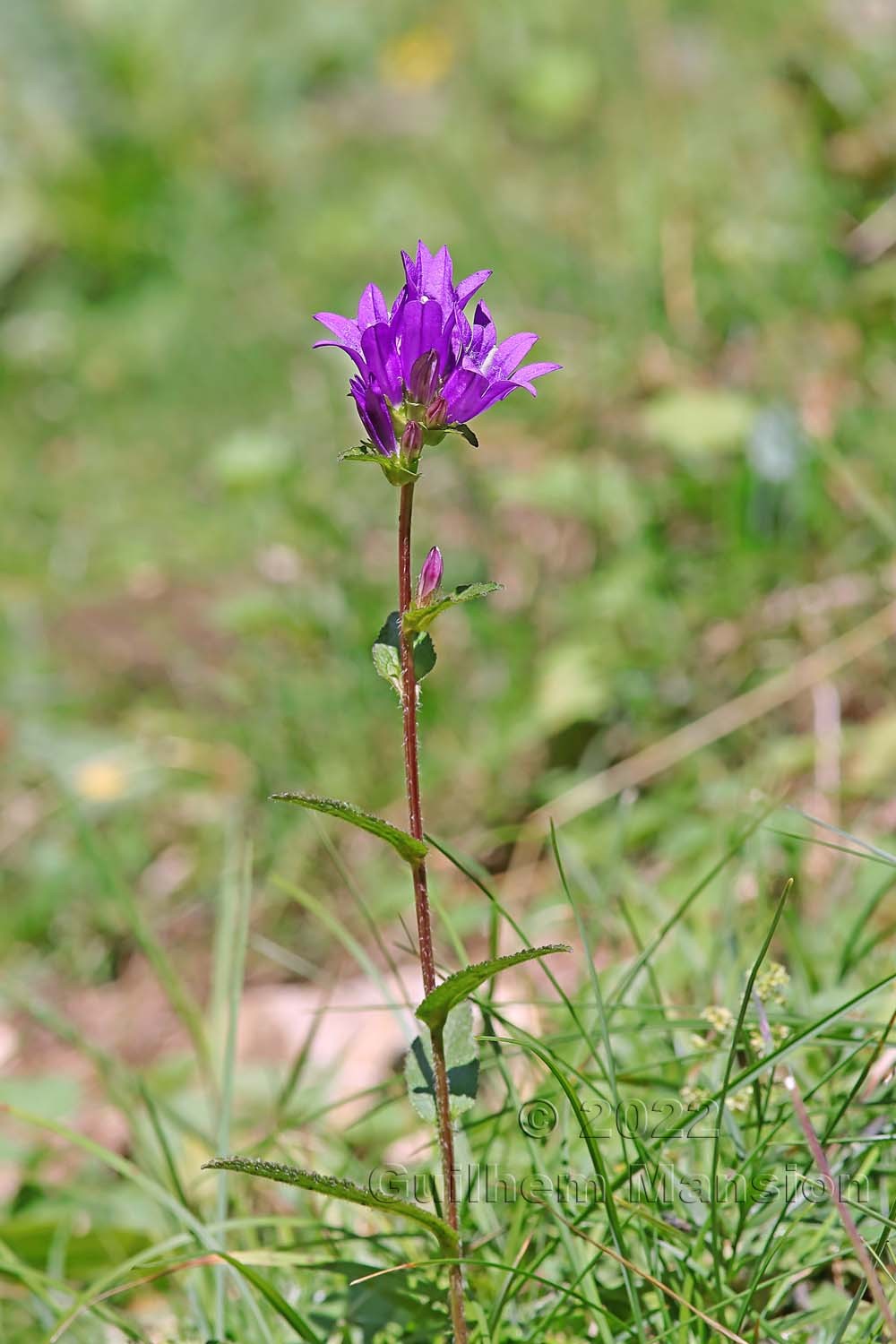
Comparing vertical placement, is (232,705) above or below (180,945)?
above

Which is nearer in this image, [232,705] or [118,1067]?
[118,1067]

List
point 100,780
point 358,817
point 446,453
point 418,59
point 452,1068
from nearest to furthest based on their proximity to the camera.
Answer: point 358,817, point 452,1068, point 100,780, point 446,453, point 418,59

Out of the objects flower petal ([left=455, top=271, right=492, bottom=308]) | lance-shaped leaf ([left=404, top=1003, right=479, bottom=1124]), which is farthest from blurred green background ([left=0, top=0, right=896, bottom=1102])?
flower petal ([left=455, top=271, right=492, bottom=308])

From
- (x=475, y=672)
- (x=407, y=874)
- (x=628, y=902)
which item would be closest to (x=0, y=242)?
(x=475, y=672)

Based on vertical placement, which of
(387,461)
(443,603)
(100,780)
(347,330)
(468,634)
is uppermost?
(468,634)

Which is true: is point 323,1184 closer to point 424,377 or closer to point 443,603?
point 443,603

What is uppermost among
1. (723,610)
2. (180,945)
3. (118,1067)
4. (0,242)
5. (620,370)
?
(0,242)

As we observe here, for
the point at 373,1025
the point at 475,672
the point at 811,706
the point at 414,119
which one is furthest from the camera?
the point at 414,119

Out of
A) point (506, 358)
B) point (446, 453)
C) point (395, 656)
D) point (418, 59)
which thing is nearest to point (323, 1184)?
point (395, 656)

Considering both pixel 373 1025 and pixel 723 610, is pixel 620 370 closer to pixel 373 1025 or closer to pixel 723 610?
pixel 723 610
